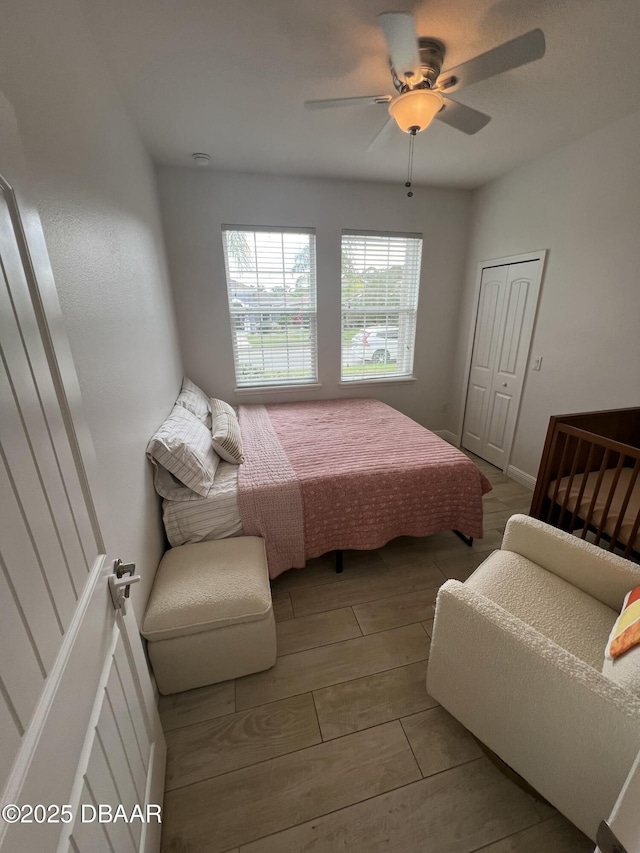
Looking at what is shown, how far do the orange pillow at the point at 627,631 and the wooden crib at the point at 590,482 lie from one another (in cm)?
78

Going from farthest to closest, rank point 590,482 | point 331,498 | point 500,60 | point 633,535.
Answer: point 590,482, point 331,498, point 633,535, point 500,60

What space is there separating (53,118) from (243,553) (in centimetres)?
174

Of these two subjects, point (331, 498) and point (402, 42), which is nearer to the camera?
point (402, 42)

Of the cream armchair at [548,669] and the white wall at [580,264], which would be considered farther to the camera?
the white wall at [580,264]

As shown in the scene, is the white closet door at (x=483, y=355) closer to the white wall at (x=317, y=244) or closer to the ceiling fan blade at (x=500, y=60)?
the white wall at (x=317, y=244)

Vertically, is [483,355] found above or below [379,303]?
below

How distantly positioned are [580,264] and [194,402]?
123 inches

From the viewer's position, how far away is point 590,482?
6.92 feet

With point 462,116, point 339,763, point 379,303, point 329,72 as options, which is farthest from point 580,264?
point 339,763

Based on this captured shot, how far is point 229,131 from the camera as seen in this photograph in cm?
225

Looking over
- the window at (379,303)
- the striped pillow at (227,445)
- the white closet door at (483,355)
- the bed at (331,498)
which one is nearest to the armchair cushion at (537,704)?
the bed at (331,498)

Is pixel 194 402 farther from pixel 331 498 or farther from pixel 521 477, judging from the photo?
pixel 521 477

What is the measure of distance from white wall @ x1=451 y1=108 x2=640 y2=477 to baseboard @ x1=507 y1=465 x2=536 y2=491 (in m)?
0.07

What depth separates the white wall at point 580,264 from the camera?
2207 millimetres
